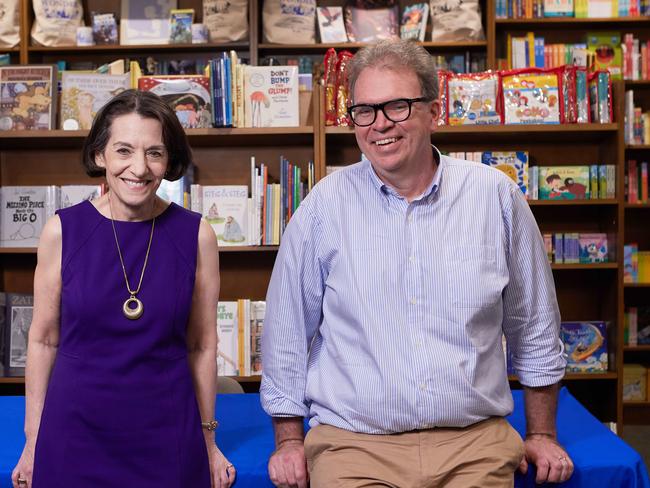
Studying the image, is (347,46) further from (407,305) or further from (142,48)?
(407,305)

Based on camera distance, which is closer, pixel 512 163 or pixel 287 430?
pixel 287 430

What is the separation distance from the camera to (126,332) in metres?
1.49

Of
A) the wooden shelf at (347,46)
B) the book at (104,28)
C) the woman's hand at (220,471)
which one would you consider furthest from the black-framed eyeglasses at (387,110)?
the book at (104,28)

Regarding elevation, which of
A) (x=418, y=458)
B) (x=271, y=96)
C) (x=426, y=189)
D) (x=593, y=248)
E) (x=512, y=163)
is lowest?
(x=418, y=458)

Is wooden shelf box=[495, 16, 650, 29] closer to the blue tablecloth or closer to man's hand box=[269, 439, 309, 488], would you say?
the blue tablecloth

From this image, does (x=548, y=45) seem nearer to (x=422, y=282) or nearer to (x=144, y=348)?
(x=422, y=282)

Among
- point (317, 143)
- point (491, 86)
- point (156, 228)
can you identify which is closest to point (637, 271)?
point (491, 86)

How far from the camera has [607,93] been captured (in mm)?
3512

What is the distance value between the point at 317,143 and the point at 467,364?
2031mm

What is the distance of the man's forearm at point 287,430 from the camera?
1.62m

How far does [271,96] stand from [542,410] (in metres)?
2.15

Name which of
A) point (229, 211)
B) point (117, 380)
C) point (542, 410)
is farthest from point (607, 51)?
point (117, 380)

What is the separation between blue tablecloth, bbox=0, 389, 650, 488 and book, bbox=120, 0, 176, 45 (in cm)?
333

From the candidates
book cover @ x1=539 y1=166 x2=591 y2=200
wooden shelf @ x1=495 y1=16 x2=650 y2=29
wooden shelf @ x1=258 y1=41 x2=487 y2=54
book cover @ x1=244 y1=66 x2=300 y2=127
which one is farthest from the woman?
wooden shelf @ x1=495 y1=16 x2=650 y2=29
